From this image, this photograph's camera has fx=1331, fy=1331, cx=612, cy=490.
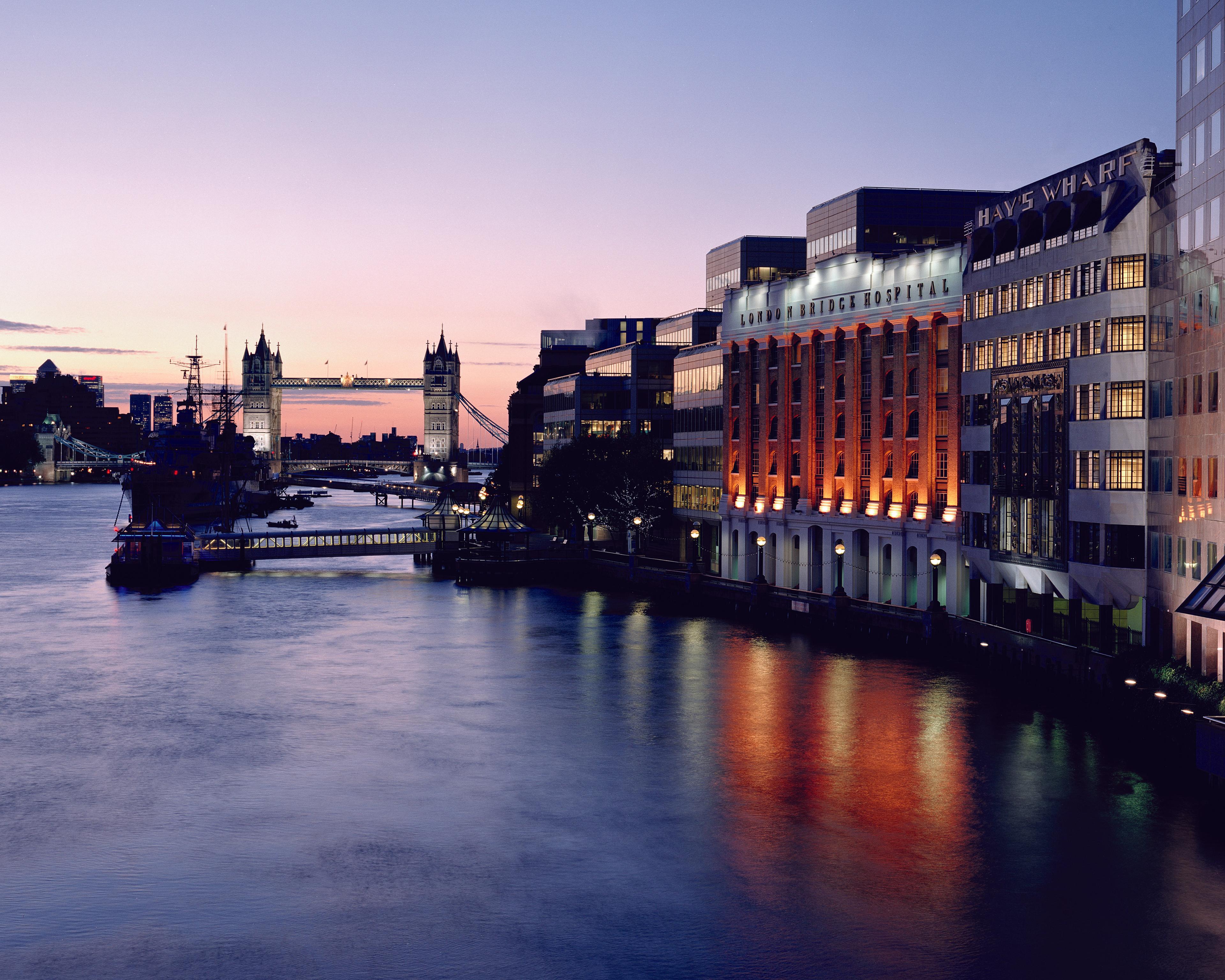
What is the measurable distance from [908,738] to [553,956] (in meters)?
25.1

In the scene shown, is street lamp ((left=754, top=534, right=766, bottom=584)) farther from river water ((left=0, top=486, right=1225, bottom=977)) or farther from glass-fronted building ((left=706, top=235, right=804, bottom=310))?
glass-fronted building ((left=706, top=235, right=804, bottom=310))

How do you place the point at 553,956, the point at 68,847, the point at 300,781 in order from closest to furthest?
the point at 553,956 < the point at 68,847 < the point at 300,781

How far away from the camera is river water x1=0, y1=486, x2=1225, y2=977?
2909 cm

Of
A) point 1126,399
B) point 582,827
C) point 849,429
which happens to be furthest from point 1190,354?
point 849,429

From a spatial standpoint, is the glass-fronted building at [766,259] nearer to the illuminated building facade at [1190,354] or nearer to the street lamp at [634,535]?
the street lamp at [634,535]

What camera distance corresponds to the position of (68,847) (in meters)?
36.5

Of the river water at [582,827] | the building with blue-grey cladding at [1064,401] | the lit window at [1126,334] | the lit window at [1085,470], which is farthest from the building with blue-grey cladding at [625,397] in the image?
the lit window at [1126,334]

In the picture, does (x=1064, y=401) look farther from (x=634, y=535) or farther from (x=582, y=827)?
(x=634, y=535)

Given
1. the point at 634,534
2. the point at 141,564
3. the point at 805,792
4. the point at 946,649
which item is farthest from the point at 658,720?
the point at 141,564

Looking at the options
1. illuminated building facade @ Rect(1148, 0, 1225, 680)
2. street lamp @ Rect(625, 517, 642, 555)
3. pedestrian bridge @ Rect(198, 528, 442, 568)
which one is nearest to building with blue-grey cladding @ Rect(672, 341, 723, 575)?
street lamp @ Rect(625, 517, 642, 555)

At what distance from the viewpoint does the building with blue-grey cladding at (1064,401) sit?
58.3 m

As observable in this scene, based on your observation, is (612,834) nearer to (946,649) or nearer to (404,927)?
(404,927)

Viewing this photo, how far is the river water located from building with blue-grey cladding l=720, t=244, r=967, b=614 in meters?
14.3

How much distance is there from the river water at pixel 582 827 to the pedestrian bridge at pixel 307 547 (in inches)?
2315
